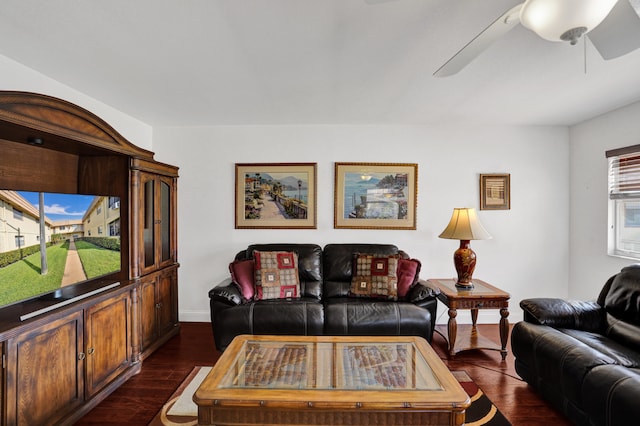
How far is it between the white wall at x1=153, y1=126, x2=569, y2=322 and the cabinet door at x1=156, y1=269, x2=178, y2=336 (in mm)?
444

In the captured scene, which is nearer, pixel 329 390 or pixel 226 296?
pixel 329 390

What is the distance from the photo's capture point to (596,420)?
1672 mm

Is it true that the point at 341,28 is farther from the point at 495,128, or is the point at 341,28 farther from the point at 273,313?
the point at 495,128

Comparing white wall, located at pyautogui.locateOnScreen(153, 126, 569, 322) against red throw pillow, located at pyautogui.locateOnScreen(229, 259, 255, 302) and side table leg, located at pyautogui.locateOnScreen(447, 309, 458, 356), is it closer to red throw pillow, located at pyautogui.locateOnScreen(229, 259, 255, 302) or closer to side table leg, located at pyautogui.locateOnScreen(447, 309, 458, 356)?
red throw pillow, located at pyautogui.locateOnScreen(229, 259, 255, 302)

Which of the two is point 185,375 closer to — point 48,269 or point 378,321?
point 48,269

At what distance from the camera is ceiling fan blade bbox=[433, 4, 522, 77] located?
3.88 feet

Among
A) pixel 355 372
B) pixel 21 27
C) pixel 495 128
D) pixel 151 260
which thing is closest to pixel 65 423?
pixel 151 260

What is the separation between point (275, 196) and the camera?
3.77 m

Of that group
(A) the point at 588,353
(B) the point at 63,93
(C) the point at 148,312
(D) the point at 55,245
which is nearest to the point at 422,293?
(A) the point at 588,353

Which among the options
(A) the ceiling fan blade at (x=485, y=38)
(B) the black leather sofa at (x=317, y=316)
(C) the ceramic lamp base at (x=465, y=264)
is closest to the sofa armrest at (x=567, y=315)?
(C) the ceramic lamp base at (x=465, y=264)

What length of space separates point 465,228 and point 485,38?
7.00 feet

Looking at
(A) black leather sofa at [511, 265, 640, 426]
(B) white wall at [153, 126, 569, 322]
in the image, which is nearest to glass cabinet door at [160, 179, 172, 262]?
(B) white wall at [153, 126, 569, 322]

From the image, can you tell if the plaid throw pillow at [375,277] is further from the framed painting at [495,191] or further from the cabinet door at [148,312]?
the cabinet door at [148,312]

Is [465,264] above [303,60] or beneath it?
beneath
